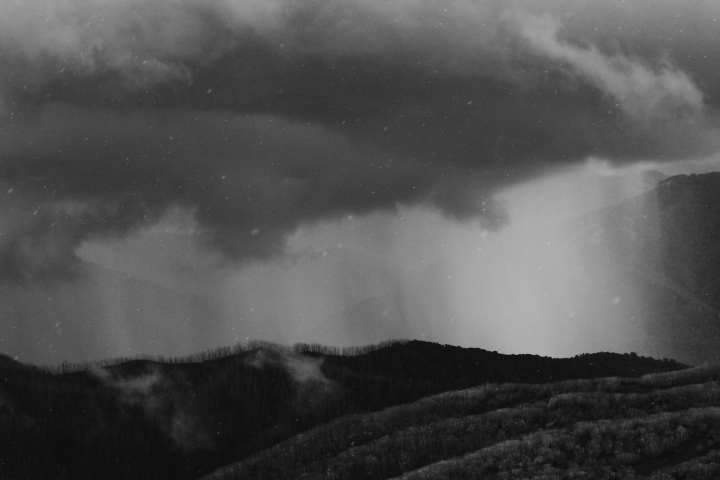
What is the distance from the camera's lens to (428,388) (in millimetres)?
93500

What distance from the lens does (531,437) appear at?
120ft

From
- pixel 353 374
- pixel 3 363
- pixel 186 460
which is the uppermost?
pixel 3 363

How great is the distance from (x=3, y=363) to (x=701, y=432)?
8103 centimetres

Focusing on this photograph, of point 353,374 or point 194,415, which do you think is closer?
point 194,415

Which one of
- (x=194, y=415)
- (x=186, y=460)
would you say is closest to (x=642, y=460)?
(x=186, y=460)

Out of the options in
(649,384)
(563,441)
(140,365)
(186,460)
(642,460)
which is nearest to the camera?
(642,460)

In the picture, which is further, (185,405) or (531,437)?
(185,405)

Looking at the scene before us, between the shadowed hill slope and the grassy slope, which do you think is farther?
the shadowed hill slope

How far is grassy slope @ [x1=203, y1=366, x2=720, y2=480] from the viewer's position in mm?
30719

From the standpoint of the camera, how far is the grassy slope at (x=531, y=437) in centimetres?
3072

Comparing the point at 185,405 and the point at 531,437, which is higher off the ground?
the point at 185,405

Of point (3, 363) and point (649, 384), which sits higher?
point (3, 363)

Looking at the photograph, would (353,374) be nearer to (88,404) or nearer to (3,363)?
(88,404)

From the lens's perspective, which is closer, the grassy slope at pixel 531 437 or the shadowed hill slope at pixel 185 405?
the grassy slope at pixel 531 437
